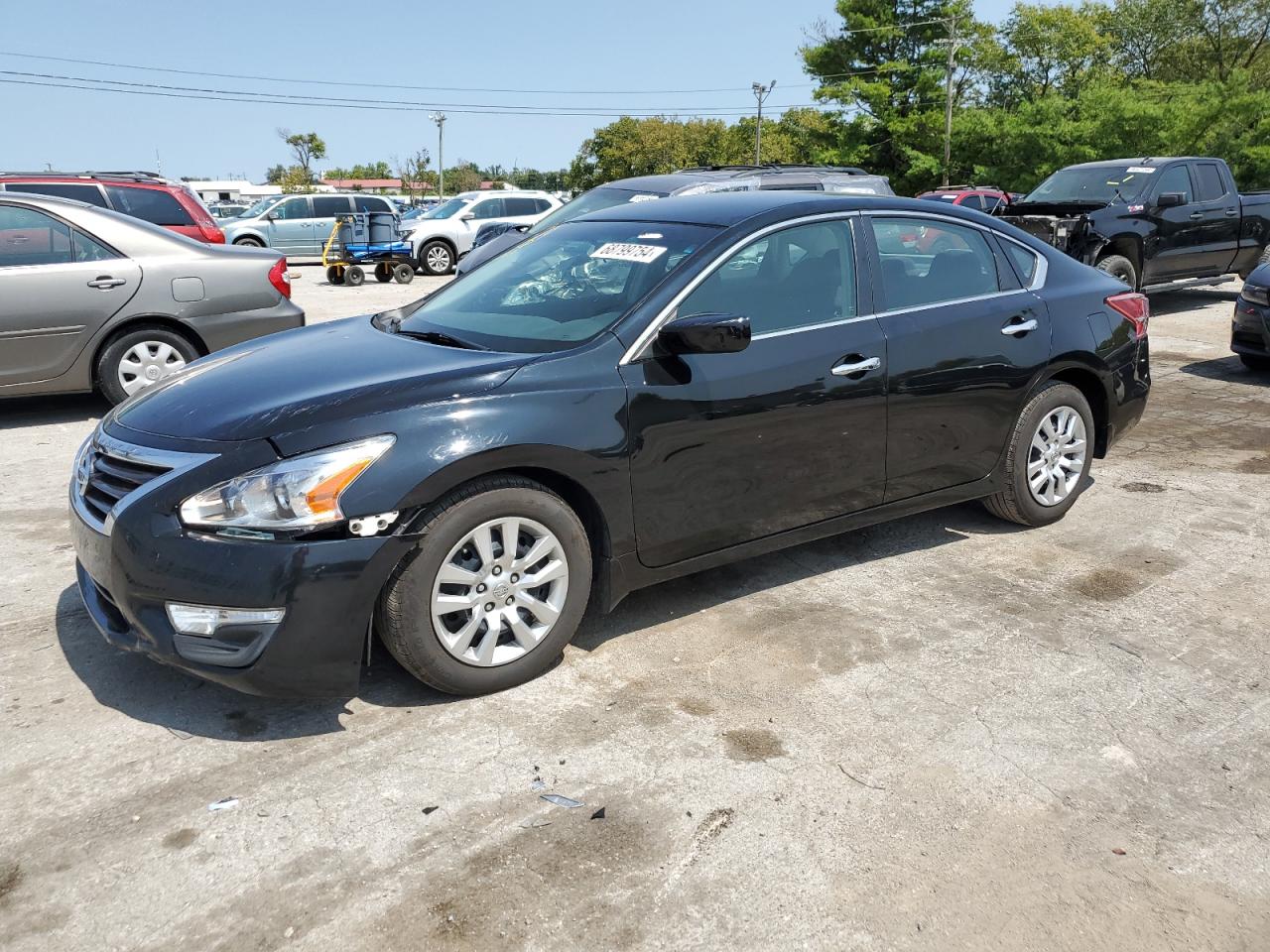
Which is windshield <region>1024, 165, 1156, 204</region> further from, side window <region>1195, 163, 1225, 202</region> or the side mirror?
the side mirror

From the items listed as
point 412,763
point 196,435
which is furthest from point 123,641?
point 412,763

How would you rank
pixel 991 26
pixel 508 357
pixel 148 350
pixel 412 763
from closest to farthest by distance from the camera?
pixel 412 763, pixel 508 357, pixel 148 350, pixel 991 26

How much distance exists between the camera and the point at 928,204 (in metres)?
4.79

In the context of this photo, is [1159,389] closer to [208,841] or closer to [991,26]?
[208,841]

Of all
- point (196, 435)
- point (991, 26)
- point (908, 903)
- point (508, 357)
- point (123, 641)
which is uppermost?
point (991, 26)

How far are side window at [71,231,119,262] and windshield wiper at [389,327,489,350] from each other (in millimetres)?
4134

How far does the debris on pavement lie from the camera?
9.42 ft

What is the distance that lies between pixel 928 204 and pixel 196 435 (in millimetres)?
3287

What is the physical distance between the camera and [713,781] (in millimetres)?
2984

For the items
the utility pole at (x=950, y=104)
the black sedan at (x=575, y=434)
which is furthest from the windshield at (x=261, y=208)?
the utility pole at (x=950, y=104)

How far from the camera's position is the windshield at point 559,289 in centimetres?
384

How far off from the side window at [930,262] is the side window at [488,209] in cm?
1736

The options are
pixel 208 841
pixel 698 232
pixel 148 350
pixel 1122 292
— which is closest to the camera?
pixel 208 841

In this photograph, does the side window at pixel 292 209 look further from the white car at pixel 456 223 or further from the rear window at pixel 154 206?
the rear window at pixel 154 206
